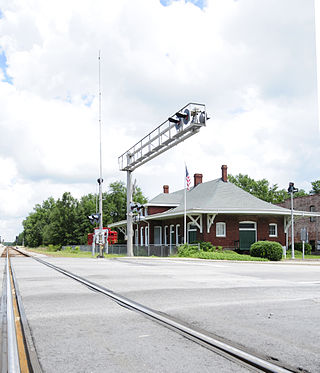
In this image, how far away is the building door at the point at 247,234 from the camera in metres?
38.2

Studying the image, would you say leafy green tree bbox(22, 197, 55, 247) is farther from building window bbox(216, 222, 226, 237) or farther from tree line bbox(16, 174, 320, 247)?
building window bbox(216, 222, 226, 237)

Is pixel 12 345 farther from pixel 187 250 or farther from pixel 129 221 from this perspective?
pixel 187 250

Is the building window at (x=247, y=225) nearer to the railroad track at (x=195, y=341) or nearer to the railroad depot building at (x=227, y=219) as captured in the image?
the railroad depot building at (x=227, y=219)

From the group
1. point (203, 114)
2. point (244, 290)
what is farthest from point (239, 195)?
point (244, 290)

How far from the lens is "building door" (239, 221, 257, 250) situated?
38.2 metres

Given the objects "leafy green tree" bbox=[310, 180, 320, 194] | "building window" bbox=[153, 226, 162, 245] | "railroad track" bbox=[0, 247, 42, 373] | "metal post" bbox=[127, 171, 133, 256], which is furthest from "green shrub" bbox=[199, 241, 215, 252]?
"leafy green tree" bbox=[310, 180, 320, 194]

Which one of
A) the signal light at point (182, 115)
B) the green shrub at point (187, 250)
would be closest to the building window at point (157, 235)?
the green shrub at point (187, 250)

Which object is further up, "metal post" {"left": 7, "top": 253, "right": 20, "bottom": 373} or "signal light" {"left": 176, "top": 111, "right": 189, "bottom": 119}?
"signal light" {"left": 176, "top": 111, "right": 189, "bottom": 119}

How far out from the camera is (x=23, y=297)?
30.9ft

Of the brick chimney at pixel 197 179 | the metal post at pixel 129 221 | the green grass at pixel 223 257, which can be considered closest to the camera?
the green grass at pixel 223 257

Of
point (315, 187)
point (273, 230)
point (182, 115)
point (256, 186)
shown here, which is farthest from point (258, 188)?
point (182, 115)

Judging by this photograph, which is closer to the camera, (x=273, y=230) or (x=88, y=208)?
(x=273, y=230)

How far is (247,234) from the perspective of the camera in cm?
3841

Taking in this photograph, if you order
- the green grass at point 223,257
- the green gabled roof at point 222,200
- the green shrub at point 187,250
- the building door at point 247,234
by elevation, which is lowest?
the green grass at point 223,257
